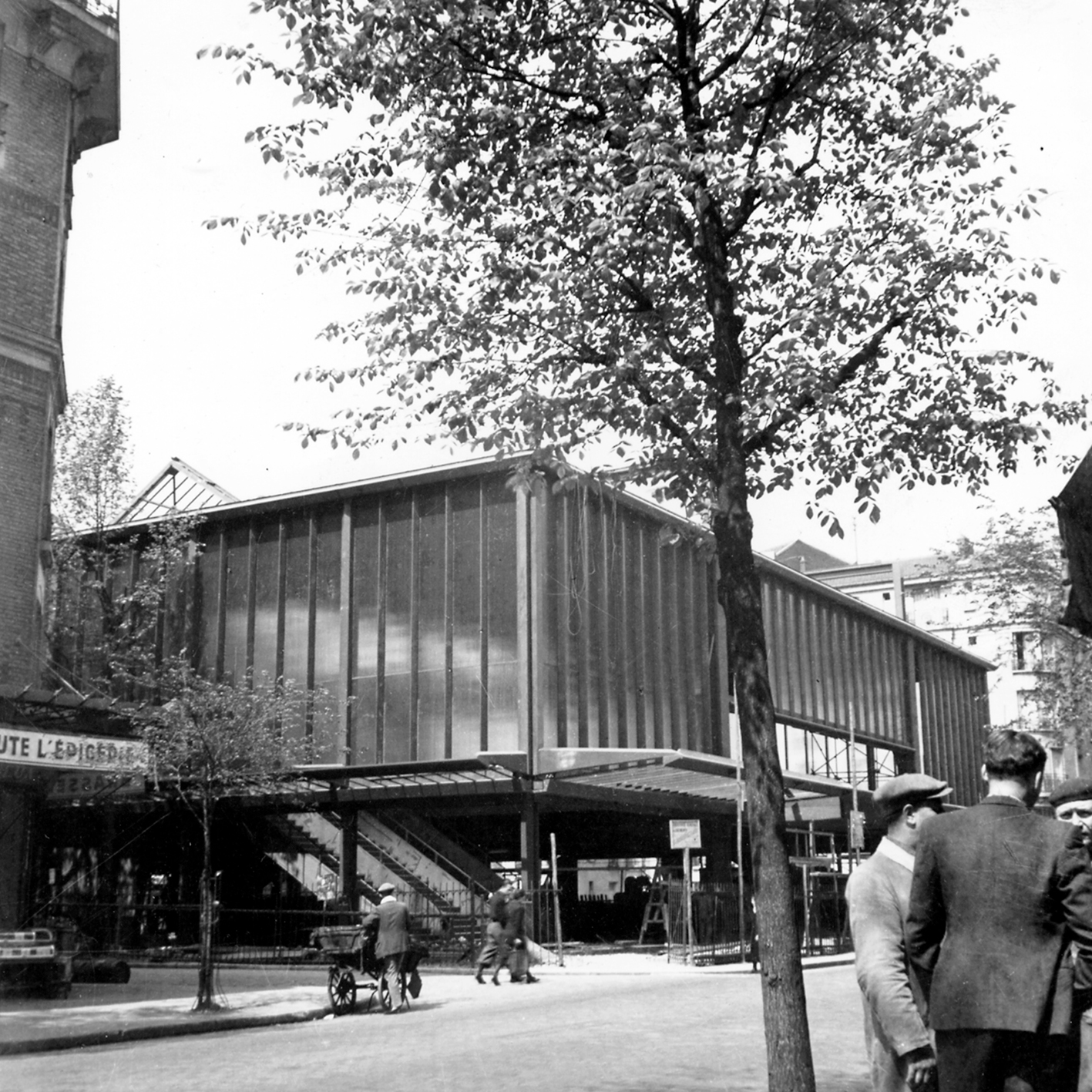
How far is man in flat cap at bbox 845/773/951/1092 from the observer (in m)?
5.05

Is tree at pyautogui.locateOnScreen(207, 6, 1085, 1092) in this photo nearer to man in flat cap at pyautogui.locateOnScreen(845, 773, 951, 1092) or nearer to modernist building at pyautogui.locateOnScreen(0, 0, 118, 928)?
man in flat cap at pyautogui.locateOnScreen(845, 773, 951, 1092)

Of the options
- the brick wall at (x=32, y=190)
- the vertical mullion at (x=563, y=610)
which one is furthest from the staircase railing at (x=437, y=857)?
the brick wall at (x=32, y=190)

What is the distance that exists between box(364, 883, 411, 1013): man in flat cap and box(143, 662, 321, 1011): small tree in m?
2.36

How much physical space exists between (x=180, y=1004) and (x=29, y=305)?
12.6 metres

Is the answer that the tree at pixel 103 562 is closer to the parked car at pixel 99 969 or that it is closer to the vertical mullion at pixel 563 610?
the parked car at pixel 99 969

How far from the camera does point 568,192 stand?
31.8 ft

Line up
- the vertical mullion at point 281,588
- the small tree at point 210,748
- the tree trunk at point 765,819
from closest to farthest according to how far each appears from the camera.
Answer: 1. the tree trunk at point 765,819
2. the small tree at point 210,748
3. the vertical mullion at point 281,588

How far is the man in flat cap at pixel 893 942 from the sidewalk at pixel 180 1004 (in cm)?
1246

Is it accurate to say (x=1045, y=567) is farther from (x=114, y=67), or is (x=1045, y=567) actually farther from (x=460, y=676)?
(x=114, y=67)

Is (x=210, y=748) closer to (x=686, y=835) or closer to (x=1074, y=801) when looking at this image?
(x=686, y=835)

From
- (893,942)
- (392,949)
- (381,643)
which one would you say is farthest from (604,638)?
(893,942)

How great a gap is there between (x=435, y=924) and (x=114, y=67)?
18.8m

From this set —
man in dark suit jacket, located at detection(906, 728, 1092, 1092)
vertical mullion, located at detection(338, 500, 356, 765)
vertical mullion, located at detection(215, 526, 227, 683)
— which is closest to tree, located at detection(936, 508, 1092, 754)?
vertical mullion, located at detection(338, 500, 356, 765)

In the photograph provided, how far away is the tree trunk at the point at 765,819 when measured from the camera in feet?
28.2
